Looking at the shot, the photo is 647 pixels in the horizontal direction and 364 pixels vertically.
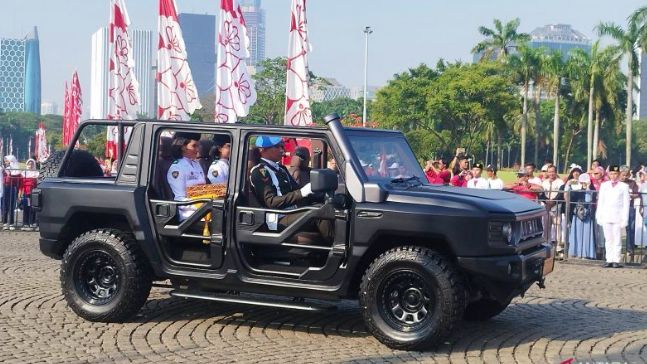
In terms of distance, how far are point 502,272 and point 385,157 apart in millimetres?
1692

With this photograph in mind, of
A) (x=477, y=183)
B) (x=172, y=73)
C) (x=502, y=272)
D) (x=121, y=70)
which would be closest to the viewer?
(x=502, y=272)

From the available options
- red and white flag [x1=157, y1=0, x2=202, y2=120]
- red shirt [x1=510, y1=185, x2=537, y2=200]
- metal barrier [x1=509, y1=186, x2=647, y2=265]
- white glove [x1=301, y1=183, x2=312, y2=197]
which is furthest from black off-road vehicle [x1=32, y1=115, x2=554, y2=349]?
red and white flag [x1=157, y1=0, x2=202, y2=120]

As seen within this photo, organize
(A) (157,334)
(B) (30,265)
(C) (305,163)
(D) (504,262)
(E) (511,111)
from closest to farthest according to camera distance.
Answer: (D) (504,262)
(A) (157,334)
(C) (305,163)
(B) (30,265)
(E) (511,111)

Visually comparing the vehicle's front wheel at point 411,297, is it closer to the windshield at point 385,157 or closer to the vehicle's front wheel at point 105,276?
the windshield at point 385,157

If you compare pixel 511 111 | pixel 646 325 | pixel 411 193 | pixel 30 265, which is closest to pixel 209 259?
pixel 411 193

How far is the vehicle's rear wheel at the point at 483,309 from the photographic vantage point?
929 centimetres

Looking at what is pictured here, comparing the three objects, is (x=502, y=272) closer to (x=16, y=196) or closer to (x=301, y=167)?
(x=301, y=167)

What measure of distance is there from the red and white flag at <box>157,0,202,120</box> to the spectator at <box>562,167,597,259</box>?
10.6 metres

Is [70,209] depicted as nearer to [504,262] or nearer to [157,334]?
[157,334]

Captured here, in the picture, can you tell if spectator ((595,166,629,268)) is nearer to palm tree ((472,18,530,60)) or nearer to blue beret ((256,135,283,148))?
blue beret ((256,135,283,148))

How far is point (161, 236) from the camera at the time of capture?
883 cm

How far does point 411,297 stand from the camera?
26.5ft

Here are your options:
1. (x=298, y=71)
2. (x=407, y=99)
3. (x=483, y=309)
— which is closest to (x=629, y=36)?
(x=407, y=99)

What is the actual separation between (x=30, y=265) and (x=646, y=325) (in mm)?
8639
